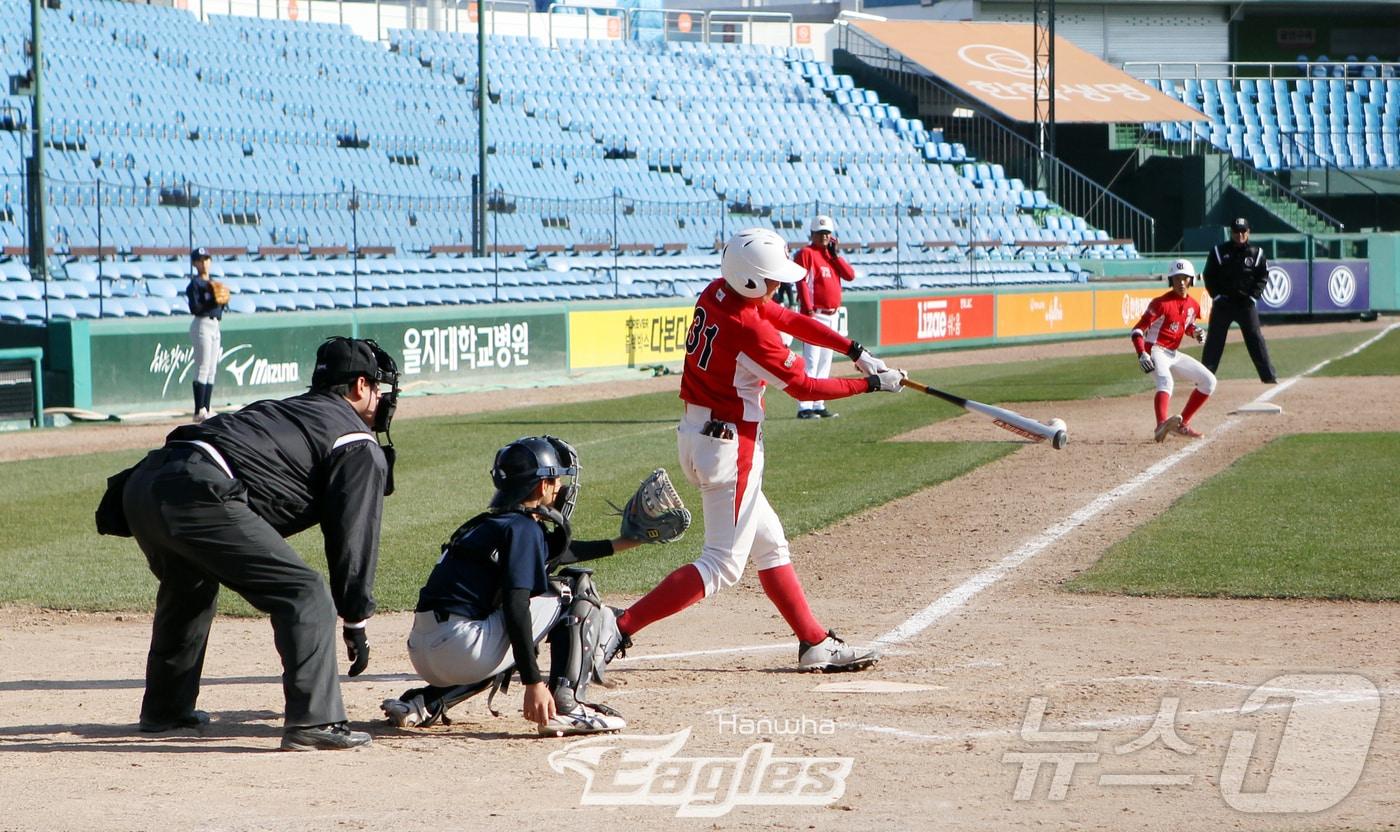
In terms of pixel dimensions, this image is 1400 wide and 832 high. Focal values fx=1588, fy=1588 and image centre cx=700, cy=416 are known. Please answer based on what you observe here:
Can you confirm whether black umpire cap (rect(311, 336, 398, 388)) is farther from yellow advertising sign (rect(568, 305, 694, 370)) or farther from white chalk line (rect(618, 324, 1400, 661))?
yellow advertising sign (rect(568, 305, 694, 370))

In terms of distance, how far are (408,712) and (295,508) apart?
95 centimetres

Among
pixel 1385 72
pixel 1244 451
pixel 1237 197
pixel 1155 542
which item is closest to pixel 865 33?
pixel 1237 197

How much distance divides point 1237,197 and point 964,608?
43986mm

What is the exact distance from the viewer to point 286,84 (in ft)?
111

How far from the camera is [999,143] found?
48938mm

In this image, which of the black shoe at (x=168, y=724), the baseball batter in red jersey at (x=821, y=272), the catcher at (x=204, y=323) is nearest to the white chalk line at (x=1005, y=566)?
the black shoe at (x=168, y=724)

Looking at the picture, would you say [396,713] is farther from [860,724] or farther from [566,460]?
[860,724]

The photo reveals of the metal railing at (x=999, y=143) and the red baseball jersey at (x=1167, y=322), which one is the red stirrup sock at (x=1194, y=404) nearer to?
the red baseball jersey at (x=1167, y=322)

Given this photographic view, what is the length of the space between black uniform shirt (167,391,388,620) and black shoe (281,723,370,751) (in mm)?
472

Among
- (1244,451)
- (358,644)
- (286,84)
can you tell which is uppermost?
(286,84)

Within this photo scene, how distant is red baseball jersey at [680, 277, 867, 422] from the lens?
676 cm

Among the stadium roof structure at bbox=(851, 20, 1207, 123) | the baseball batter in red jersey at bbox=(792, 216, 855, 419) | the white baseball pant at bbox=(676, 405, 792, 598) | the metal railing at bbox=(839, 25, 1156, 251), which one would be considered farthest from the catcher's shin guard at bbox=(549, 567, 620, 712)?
the stadium roof structure at bbox=(851, 20, 1207, 123)

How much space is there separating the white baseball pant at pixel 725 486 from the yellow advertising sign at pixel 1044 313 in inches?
1147

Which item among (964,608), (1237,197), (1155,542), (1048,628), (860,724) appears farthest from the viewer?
(1237,197)
